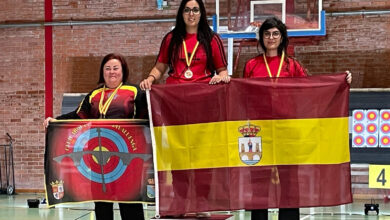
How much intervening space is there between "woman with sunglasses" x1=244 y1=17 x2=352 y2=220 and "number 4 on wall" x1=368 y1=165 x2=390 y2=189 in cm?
444

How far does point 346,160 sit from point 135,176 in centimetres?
148

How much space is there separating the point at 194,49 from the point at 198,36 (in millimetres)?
101

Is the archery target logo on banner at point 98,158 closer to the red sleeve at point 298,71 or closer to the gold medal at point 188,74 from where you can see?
the gold medal at point 188,74

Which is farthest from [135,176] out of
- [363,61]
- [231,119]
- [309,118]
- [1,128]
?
[1,128]

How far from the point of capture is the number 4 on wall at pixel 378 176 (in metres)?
8.30

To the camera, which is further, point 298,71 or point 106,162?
point 106,162

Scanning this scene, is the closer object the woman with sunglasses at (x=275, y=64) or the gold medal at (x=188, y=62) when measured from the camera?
the woman with sunglasses at (x=275, y=64)

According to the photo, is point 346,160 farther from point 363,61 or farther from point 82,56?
point 82,56

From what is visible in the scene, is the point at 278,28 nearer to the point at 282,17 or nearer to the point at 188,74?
the point at 188,74

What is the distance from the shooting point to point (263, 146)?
167 inches

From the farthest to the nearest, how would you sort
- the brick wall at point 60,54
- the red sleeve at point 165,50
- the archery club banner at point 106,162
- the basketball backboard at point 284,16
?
the brick wall at point 60,54 → the basketball backboard at point 284,16 → the red sleeve at point 165,50 → the archery club banner at point 106,162

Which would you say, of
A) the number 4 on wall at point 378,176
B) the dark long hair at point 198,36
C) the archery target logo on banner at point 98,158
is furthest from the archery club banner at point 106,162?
the number 4 on wall at point 378,176

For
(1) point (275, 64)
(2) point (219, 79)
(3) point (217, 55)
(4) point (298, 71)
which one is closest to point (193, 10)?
(3) point (217, 55)

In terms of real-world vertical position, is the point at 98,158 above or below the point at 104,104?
below
